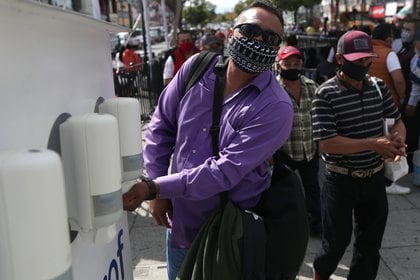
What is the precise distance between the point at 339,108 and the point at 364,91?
0.68ft

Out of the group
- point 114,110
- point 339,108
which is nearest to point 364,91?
point 339,108

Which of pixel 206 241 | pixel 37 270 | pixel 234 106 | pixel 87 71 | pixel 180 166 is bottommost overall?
pixel 206 241

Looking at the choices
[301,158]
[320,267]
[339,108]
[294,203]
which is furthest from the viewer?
[301,158]

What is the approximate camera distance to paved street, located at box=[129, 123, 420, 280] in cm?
361

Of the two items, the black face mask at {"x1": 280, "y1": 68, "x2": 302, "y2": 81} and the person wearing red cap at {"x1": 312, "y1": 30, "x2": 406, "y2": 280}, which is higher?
the black face mask at {"x1": 280, "y1": 68, "x2": 302, "y2": 81}

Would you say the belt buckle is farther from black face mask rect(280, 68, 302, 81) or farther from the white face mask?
the white face mask

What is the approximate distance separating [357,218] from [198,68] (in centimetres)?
169

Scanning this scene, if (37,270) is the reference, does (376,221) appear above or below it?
below

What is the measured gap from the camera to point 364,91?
2873mm

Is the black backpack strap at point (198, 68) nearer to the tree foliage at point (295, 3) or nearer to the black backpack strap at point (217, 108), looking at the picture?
the black backpack strap at point (217, 108)

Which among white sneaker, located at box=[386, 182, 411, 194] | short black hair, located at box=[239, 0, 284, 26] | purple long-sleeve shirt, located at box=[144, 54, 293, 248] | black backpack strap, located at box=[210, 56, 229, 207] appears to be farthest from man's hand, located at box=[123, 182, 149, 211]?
white sneaker, located at box=[386, 182, 411, 194]

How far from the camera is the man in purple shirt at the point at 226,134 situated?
5.87ft

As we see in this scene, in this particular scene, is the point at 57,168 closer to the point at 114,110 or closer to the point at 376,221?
the point at 114,110

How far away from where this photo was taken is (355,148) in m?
2.75
